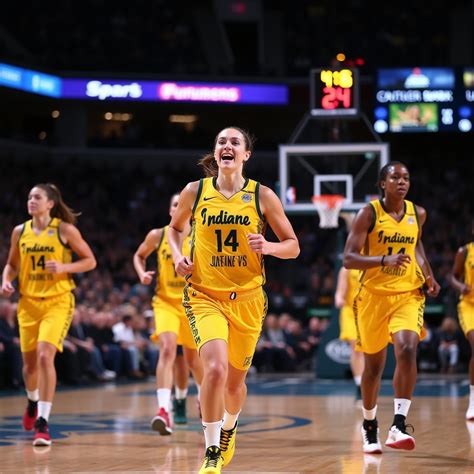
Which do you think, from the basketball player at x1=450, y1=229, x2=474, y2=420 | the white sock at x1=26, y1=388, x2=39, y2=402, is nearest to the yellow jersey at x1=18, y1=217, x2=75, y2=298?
the white sock at x1=26, y1=388, x2=39, y2=402

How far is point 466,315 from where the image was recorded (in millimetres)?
10883

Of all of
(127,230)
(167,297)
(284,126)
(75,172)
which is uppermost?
(284,126)

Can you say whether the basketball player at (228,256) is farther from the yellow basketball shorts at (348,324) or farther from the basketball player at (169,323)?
the yellow basketball shorts at (348,324)

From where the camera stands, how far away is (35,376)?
945cm

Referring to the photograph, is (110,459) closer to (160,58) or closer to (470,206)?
(470,206)

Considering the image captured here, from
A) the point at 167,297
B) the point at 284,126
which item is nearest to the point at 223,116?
the point at 284,126

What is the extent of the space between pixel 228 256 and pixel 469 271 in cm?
527

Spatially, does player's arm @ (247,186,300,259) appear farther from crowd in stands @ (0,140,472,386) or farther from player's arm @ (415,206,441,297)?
crowd in stands @ (0,140,472,386)

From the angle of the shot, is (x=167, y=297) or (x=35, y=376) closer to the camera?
(x=35, y=376)

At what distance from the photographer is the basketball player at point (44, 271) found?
9.12 metres

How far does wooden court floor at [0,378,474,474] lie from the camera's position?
7270 mm

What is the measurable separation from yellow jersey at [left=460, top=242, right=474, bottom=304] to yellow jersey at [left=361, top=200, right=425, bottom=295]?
288 cm

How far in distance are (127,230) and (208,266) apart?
24752 mm

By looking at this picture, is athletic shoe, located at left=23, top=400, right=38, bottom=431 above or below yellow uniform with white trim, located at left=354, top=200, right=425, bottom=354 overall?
below
